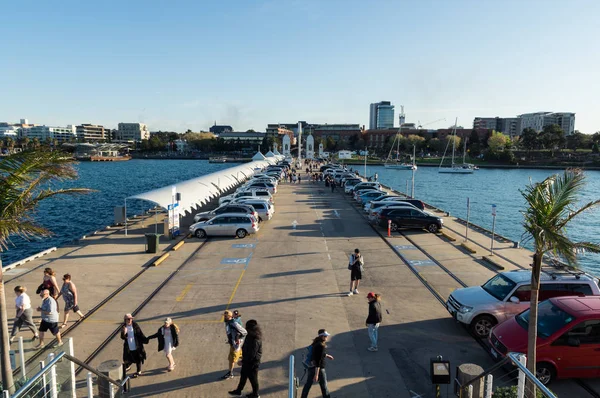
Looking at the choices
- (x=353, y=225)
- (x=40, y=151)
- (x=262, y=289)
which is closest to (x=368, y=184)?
(x=353, y=225)

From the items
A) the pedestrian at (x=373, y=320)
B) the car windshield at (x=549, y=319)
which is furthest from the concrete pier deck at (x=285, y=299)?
the car windshield at (x=549, y=319)

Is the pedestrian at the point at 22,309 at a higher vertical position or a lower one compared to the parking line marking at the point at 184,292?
higher

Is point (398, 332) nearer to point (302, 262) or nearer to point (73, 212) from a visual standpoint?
point (302, 262)

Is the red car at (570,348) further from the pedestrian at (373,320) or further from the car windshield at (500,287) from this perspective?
the pedestrian at (373,320)

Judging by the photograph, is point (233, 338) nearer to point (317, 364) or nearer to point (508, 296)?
point (317, 364)

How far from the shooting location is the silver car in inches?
966

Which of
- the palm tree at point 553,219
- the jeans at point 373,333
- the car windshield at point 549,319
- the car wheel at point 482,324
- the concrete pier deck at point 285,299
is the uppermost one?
the palm tree at point 553,219

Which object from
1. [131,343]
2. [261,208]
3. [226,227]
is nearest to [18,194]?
[131,343]

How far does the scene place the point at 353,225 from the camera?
2881 cm

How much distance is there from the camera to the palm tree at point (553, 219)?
24.0 ft

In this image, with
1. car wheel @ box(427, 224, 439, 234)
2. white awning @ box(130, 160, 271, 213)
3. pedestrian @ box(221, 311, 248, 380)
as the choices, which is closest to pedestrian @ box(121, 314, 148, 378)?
pedestrian @ box(221, 311, 248, 380)

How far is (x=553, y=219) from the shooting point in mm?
7500

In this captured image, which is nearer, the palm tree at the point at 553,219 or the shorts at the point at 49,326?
the palm tree at the point at 553,219

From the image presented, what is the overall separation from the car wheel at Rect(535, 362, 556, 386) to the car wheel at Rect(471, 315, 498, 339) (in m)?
2.50
